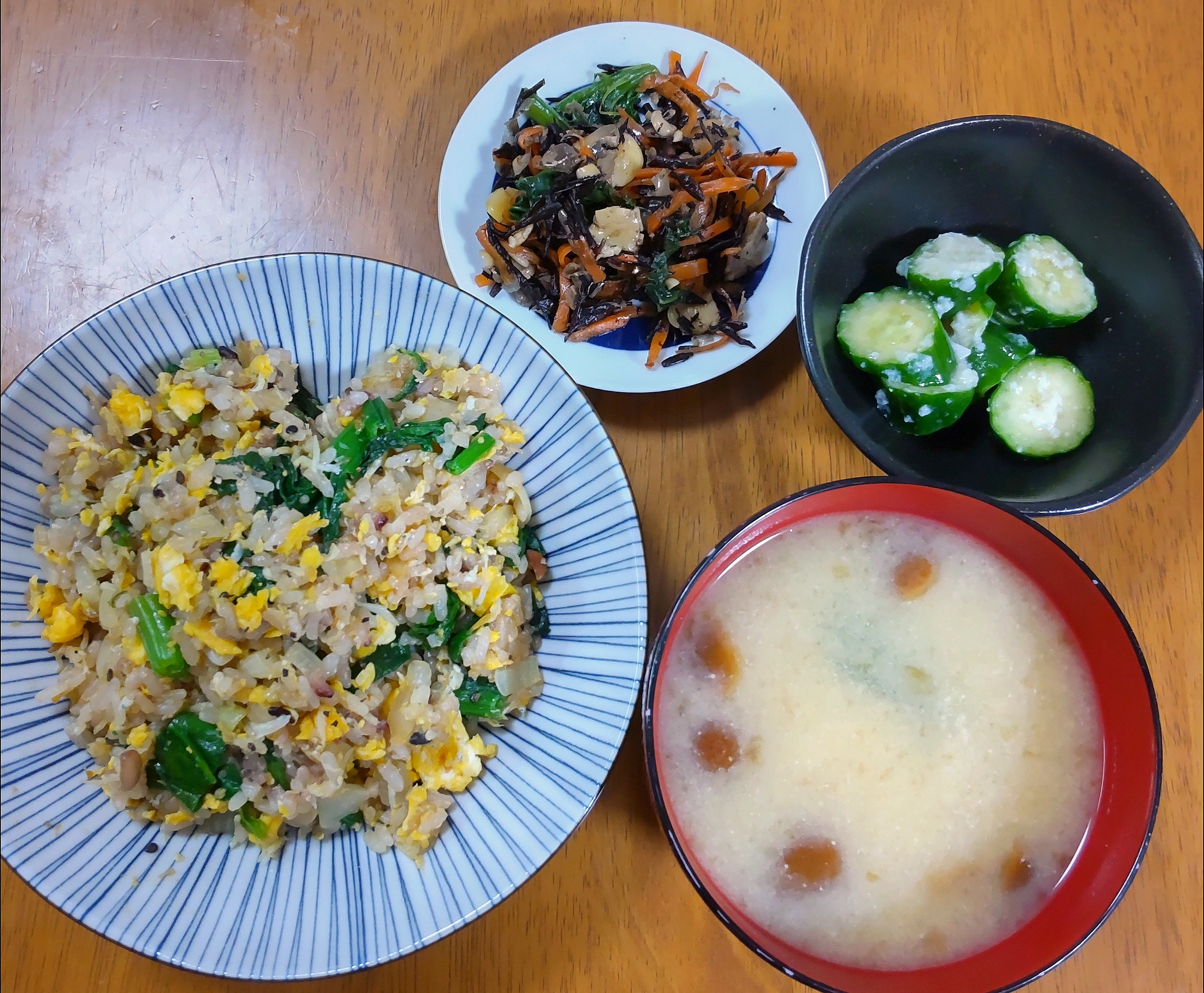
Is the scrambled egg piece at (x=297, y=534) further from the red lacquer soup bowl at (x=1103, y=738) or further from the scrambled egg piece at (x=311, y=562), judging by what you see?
the red lacquer soup bowl at (x=1103, y=738)

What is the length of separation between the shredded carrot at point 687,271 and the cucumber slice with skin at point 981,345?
1.59ft

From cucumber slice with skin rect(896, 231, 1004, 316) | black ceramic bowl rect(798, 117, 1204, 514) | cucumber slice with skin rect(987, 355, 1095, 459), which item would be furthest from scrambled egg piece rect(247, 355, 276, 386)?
cucumber slice with skin rect(987, 355, 1095, 459)

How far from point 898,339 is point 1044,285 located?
0.32m

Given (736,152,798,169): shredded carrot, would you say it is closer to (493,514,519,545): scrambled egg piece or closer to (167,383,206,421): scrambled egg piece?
(493,514,519,545): scrambled egg piece

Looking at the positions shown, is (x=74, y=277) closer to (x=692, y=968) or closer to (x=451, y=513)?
(x=451, y=513)

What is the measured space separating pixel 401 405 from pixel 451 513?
0.69 ft

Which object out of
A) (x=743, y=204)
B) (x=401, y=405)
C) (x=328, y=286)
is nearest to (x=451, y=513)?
(x=401, y=405)

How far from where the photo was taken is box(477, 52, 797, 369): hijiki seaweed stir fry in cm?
156

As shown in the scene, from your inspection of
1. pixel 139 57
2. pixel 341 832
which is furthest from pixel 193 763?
pixel 139 57

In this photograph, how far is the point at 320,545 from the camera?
127 cm

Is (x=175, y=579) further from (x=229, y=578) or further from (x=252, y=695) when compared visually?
(x=252, y=695)

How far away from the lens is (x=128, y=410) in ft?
4.16

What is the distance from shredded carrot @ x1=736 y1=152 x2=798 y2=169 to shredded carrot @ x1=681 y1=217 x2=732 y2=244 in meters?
0.13

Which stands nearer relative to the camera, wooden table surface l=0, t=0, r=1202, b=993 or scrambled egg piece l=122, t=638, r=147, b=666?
scrambled egg piece l=122, t=638, r=147, b=666
